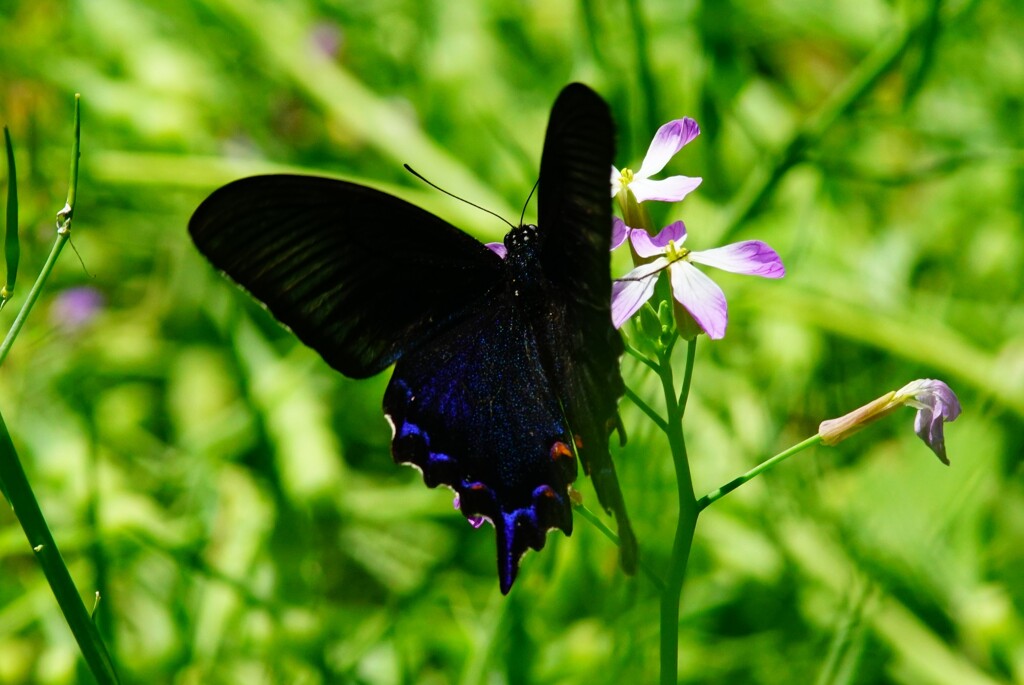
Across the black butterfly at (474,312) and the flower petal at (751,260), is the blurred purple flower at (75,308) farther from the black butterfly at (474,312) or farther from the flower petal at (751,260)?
the flower petal at (751,260)

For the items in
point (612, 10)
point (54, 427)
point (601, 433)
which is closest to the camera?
point (601, 433)

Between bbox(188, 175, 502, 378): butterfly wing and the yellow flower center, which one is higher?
bbox(188, 175, 502, 378): butterfly wing

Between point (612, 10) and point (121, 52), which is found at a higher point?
point (612, 10)

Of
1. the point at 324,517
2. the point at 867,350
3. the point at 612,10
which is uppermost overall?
the point at 612,10

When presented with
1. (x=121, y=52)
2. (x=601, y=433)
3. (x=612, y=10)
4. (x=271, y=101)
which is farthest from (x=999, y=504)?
(x=121, y=52)

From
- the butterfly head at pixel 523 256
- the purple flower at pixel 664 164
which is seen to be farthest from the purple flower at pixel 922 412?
the butterfly head at pixel 523 256

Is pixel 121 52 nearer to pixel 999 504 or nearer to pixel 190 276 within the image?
Result: pixel 190 276

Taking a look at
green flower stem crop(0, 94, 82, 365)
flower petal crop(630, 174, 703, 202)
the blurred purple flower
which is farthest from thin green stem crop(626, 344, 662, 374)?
the blurred purple flower

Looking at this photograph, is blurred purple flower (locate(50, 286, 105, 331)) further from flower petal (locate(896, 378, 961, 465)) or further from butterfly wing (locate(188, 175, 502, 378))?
flower petal (locate(896, 378, 961, 465))
